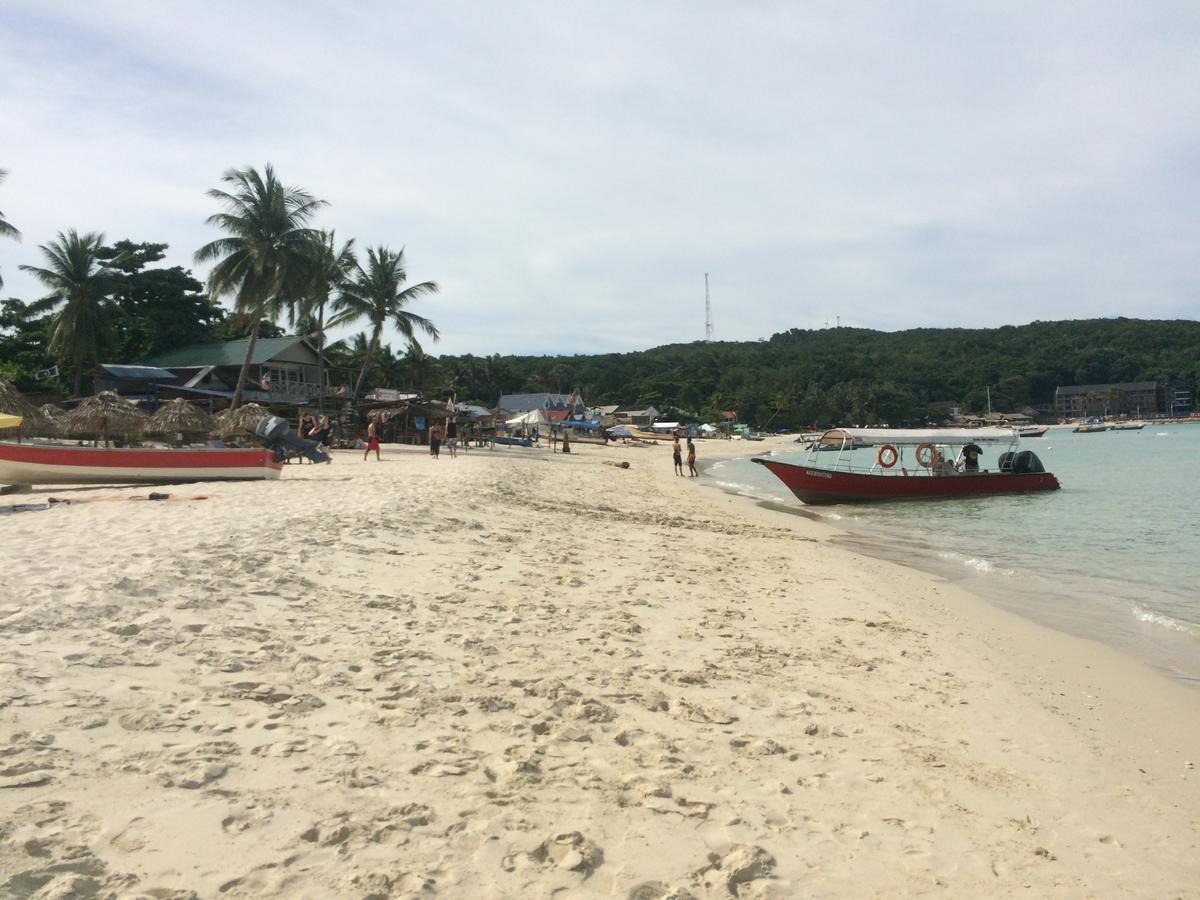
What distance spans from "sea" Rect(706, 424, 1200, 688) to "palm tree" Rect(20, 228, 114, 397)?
3355 centimetres

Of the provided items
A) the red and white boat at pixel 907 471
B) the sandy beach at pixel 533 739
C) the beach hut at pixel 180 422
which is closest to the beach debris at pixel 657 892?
the sandy beach at pixel 533 739

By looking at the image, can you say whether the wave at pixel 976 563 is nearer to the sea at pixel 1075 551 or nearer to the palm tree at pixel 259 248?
the sea at pixel 1075 551

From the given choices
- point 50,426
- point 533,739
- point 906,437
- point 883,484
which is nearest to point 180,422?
point 50,426

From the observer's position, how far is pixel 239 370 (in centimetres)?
4041

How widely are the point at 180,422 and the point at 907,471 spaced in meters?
22.3

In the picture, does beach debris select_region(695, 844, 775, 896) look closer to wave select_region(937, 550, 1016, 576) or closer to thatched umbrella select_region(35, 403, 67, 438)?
wave select_region(937, 550, 1016, 576)

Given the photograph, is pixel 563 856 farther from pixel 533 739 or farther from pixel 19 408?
pixel 19 408

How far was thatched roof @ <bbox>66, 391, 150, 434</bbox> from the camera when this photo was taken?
2311 cm

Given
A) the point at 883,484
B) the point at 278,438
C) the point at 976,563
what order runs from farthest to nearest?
the point at 883,484, the point at 278,438, the point at 976,563

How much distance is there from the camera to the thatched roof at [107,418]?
23109mm

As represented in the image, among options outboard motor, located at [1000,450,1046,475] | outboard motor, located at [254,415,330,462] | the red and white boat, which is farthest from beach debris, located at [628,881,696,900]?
outboard motor, located at [1000,450,1046,475]

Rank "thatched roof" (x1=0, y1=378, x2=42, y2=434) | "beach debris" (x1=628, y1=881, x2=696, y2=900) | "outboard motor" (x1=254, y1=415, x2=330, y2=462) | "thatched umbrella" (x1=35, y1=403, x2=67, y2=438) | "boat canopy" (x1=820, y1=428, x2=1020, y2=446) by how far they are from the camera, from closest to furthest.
→ "beach debris" (x1=628, y1=881, x2=696, y2=900)
"outboard motor" (x1=254, y1=415, x2=330, y2=462)
"boat canopy" (x1=820, y1=428, x2=1020, y2=446)
"thatched roof" (x1=0, y1=378, x2=42, y2=434)
"thatched umbrella" (x1=35, y1=403, x2=67, y2=438)

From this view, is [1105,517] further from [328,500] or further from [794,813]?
[794,813]

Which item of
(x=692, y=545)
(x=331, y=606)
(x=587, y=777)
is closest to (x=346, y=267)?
(x=692, y=545)
